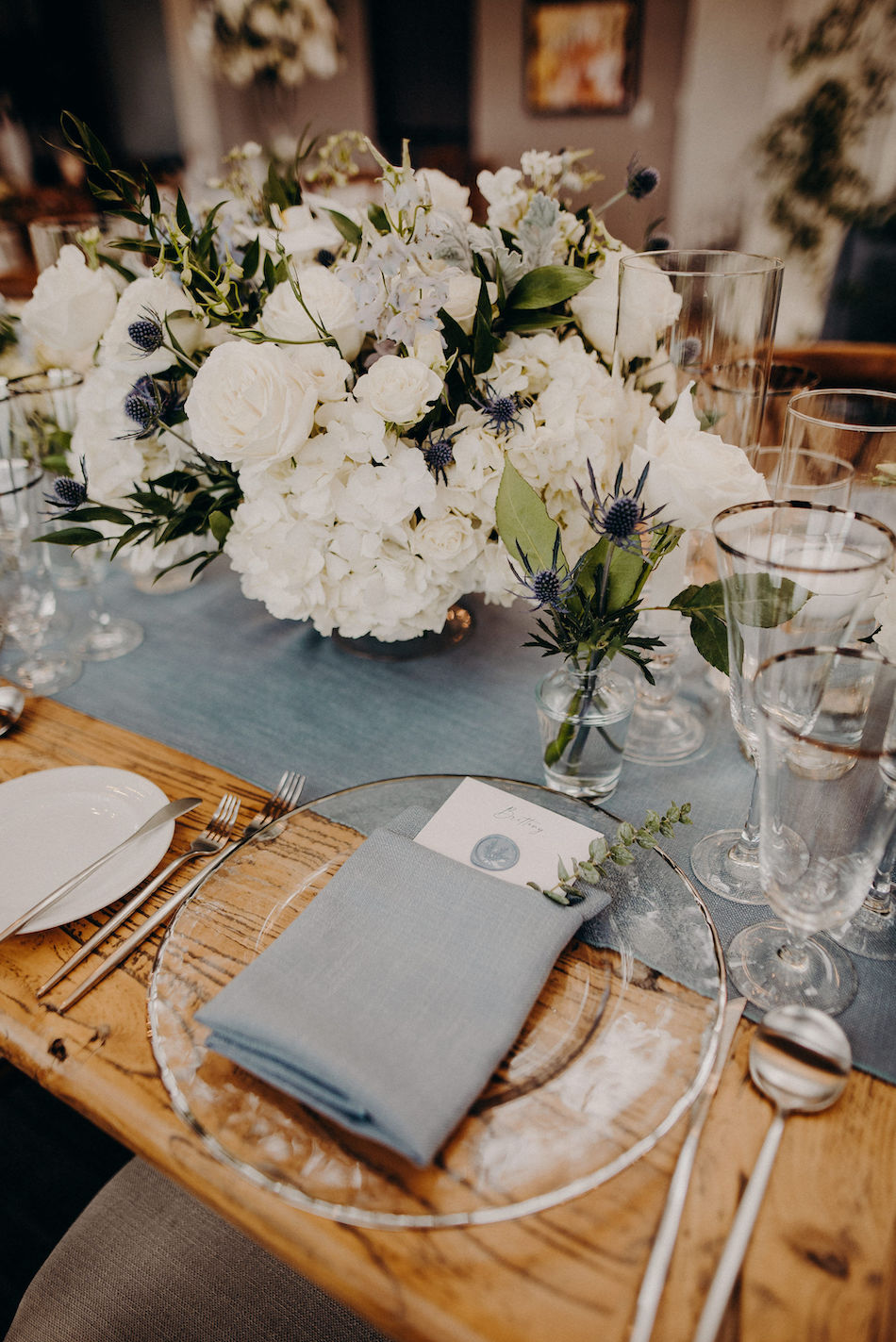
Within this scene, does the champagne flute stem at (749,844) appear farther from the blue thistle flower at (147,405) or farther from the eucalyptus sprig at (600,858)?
the blue thistle flower at (147,405)

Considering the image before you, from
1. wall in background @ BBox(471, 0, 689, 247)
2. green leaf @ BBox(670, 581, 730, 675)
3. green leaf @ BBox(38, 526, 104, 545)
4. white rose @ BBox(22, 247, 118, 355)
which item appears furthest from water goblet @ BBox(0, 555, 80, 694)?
wall in background @ BBox(471, 0, 689, 247)

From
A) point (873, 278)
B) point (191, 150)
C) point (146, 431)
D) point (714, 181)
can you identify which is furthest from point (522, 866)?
point (191, 150)

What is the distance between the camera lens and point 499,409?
0.72 m

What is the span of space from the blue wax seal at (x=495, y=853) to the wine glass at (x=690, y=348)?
0.23m

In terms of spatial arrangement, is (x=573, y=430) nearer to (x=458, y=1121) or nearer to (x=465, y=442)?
(x=465, y=442)

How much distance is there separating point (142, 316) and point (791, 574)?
639 millimetres

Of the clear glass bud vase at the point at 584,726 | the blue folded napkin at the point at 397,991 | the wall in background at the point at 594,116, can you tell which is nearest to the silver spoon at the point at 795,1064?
the blue folded napkin at the point at 397,991

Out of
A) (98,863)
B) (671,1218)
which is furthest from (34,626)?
(671,1218)

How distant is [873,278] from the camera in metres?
3.18

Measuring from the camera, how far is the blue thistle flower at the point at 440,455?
726mm

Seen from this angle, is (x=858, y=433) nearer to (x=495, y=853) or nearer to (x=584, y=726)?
(x=584, y=726)

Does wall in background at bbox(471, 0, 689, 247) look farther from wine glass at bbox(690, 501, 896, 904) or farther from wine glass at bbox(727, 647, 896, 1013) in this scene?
Answer: wine glass at bbox(727, 647, 896, 1013)

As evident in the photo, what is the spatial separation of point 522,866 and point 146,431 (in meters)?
0.57

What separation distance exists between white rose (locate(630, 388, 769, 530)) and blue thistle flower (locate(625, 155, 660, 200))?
1.33 feet
